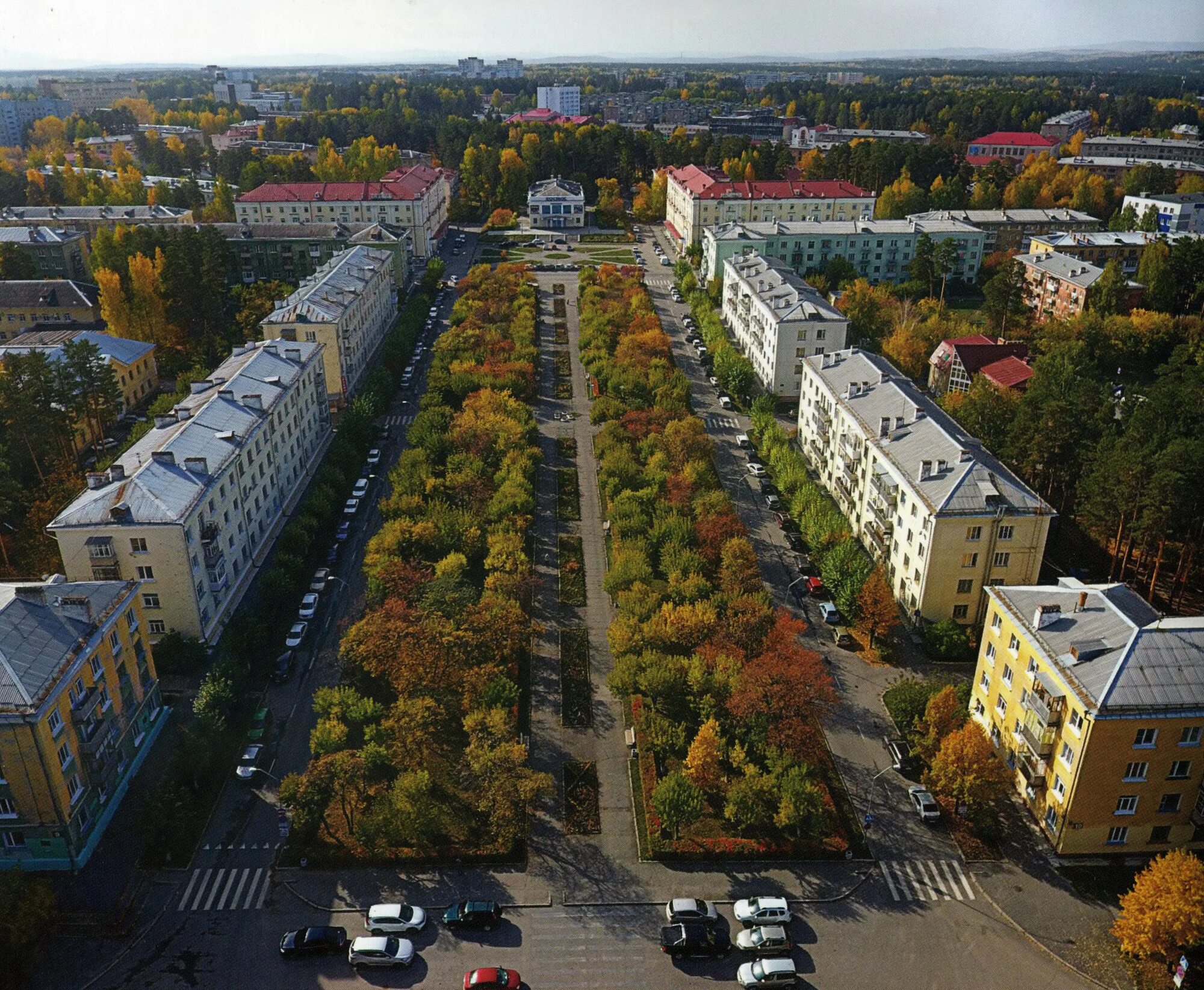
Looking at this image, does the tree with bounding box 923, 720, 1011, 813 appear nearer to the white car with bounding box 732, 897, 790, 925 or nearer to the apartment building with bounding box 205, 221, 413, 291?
the white car with bounding box 732, 897, 790, 925

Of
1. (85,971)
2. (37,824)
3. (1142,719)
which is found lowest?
(85,971)

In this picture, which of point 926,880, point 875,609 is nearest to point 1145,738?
point 926,880

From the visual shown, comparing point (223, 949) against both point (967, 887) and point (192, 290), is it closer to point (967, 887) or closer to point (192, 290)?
point (967, 887)

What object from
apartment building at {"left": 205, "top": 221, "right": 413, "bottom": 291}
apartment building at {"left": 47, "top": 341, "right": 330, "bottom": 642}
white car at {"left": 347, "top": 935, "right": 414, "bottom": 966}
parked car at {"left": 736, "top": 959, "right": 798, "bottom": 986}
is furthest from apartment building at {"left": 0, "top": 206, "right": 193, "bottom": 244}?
parked car at {"left": 736, "top": 959, "right": 798, "bottom": 986}

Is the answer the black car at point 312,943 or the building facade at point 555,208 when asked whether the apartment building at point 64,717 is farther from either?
the building facade at point 555,208

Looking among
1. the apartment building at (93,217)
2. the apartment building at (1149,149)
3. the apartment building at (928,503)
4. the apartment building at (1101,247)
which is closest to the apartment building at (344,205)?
the apartment building at (93,217)

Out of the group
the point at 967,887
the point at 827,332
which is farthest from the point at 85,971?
the point at 827,332
